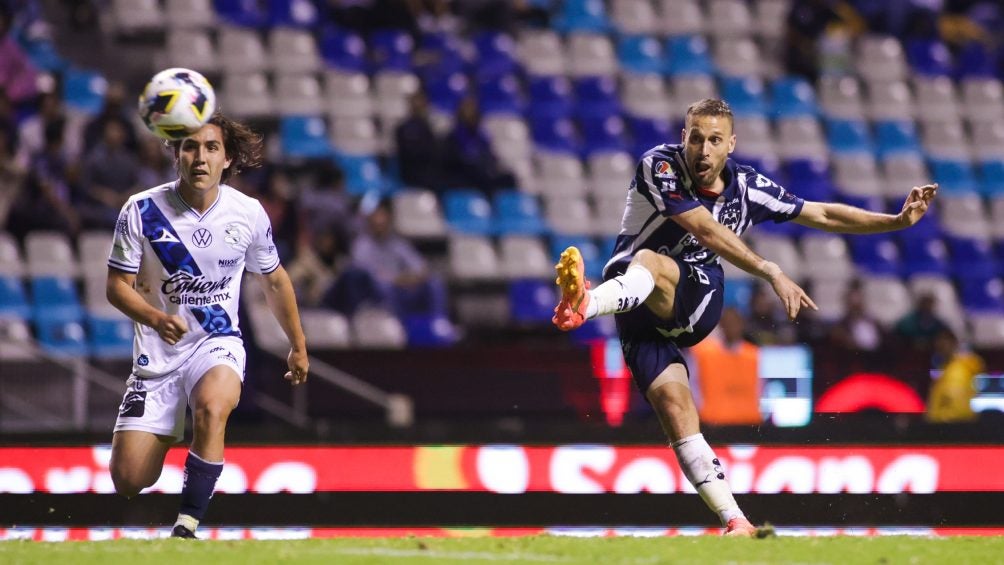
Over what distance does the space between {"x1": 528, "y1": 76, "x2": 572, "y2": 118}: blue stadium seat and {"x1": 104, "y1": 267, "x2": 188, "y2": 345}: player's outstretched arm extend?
10.7 metres

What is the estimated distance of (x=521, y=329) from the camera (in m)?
14.4

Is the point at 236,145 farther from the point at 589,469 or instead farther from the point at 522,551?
the point at 589,469

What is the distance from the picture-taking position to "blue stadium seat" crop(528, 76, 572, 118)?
17594mm

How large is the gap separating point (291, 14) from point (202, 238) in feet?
35.6

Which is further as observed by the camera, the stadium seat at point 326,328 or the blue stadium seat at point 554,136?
the blue stadium seat at point 554,136

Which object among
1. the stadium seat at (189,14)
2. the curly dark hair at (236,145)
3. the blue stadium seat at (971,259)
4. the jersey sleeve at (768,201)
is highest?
the stadium seat at (189,14)

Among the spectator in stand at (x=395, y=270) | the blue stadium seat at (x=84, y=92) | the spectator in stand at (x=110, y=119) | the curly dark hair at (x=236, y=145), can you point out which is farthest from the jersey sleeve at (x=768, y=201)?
the blue stadium seat at (x=84, y=92)

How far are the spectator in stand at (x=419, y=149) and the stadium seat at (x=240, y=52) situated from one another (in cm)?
207

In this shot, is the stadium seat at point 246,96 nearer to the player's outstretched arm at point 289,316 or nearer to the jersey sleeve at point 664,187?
the player's outstretched arm at point 289,316

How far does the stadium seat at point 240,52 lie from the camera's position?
16938mm

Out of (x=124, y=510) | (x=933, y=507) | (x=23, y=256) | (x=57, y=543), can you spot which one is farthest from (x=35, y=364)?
(x=933, y=507)

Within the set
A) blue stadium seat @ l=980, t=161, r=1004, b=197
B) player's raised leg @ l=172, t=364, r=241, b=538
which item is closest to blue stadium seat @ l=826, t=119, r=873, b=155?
blue stadium seat @ l=980, t=161, r=1004, b=197

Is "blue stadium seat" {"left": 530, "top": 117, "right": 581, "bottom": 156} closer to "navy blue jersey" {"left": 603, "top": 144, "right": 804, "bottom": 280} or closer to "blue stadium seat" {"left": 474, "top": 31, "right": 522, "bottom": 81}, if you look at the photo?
"blue stadium seat" {"left": 474, "top": 31, "right": 522, "bottom": 81}

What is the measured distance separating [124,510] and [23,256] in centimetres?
450
